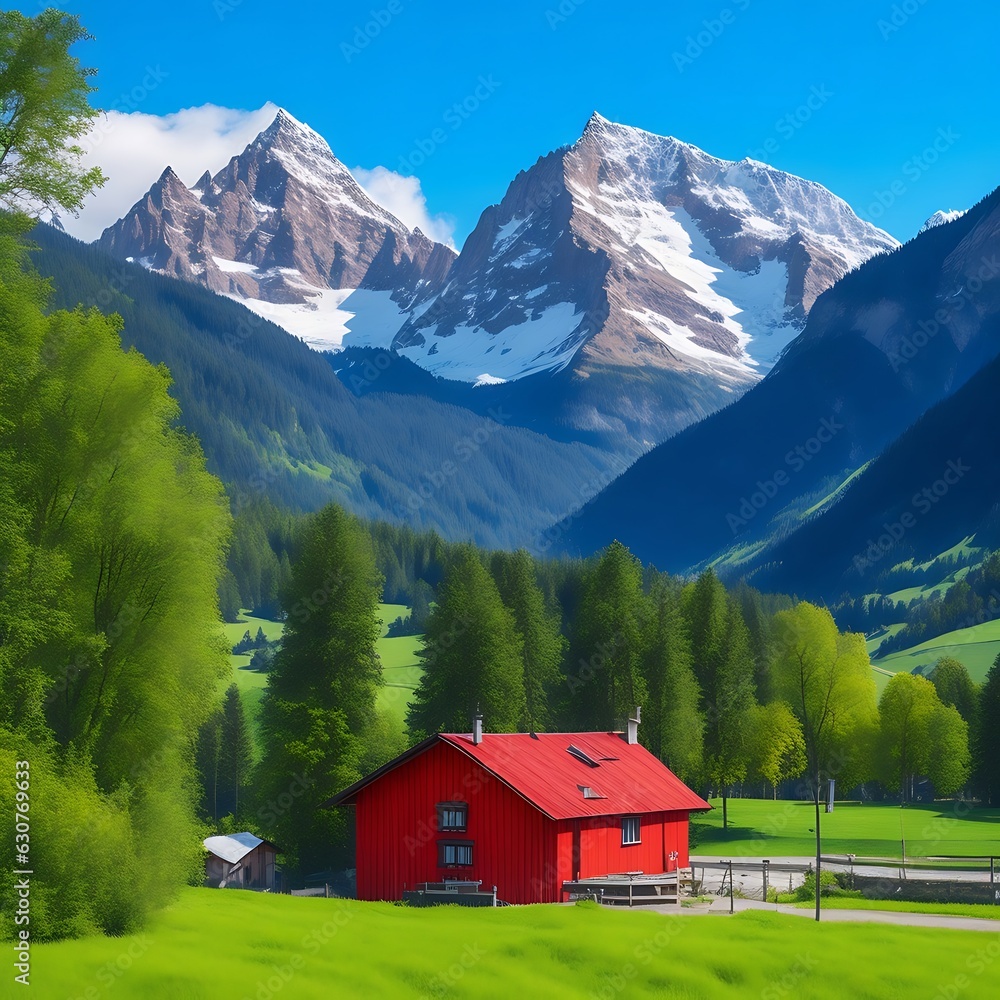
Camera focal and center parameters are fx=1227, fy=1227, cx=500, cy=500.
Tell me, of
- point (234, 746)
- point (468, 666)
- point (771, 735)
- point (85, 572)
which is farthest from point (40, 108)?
point (234, 746)

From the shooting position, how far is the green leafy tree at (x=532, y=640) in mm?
87938

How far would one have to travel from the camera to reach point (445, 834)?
58.9m

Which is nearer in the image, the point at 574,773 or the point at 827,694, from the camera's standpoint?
the point at 574,773

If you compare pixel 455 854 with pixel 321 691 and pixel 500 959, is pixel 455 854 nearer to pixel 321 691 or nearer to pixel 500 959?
pixel 321 691

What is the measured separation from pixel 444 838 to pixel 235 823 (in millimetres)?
49735

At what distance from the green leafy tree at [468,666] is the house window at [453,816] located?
67.0 feet

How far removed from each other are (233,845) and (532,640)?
26.1 meters

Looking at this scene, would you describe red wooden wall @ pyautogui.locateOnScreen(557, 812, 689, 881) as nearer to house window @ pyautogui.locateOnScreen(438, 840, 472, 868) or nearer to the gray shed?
house window @ pyautogui.locateOnScreen(438, 840, 472, 868)

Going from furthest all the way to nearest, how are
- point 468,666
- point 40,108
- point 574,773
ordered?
point 468,666 → point 574,773 → point 40,108

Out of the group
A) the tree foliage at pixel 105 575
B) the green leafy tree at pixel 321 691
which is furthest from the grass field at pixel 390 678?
the tree foliage at pixel 105 575

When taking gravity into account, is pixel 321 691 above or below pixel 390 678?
below

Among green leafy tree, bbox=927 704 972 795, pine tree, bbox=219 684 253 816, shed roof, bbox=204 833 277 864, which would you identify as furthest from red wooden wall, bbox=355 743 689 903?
pine tree, bbox=219 684 253 816

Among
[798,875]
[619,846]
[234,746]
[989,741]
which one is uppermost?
[989,741]

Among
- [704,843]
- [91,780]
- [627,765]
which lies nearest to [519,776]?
[627,765]
